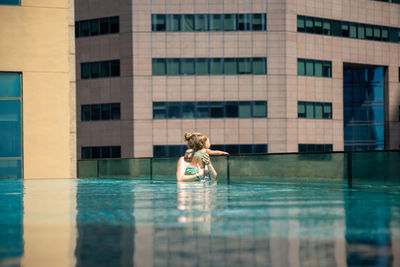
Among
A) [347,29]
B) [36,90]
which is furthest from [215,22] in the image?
[36,90]

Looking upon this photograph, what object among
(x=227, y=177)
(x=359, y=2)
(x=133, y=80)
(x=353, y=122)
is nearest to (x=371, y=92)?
(x=353, y=122)

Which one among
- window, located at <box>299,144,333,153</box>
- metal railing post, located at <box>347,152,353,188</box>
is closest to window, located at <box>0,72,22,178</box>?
metal railing post, located at <box>347,152,353,188</box>

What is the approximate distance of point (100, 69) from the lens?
6612cm

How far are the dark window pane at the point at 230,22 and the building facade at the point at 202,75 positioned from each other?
0.09 metres

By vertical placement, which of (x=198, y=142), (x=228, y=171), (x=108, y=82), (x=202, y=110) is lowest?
(x=228, y=171)

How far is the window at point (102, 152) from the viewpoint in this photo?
214ft

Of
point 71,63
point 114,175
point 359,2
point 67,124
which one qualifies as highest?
point 359,2

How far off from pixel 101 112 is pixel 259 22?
17337mm

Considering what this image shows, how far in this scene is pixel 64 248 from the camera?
18.6ft

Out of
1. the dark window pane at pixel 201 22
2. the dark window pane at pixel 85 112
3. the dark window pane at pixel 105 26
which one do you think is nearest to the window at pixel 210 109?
the dark window pane at pixel 201 22

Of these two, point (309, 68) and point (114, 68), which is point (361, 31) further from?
point (114, 68)

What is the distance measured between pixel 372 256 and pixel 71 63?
2297 cm

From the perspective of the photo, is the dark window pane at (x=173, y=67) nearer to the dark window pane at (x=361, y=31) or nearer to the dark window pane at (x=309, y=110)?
the dark window pane at (x=309, y=110)

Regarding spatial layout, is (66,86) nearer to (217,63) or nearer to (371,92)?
(217,63)
